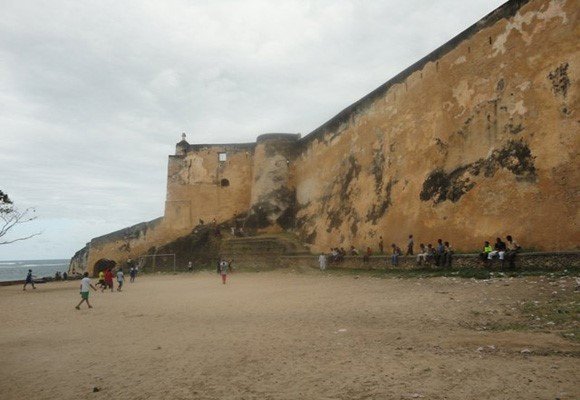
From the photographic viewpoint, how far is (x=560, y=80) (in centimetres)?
995

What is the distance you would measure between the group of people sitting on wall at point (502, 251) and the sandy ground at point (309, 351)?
1.33 meters

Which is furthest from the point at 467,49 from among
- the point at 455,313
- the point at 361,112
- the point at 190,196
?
the point at 190,196

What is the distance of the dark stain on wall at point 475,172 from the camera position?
34.3 ft

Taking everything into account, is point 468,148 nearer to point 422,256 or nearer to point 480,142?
point 480,142

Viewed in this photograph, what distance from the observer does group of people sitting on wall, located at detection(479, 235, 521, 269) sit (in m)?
9.52

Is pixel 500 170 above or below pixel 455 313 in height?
above

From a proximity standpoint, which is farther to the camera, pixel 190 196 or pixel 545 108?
pixel 190 196

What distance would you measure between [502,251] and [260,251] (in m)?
12.5

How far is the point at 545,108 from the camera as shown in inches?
402

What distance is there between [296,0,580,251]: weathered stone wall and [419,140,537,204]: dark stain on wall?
0.03 metres

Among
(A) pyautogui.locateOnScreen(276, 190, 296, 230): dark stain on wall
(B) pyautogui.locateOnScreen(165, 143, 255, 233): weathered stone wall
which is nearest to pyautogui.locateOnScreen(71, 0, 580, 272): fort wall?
(A) pyautogui.locateOnScreen(276, 190, 296, 230): dark stain on wall

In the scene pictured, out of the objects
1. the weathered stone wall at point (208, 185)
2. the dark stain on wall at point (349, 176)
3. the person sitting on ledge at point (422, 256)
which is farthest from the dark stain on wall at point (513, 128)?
the weathered stone wall at point (208, 185)

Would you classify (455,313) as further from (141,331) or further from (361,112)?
(361,112)

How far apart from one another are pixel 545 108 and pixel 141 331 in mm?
9866
